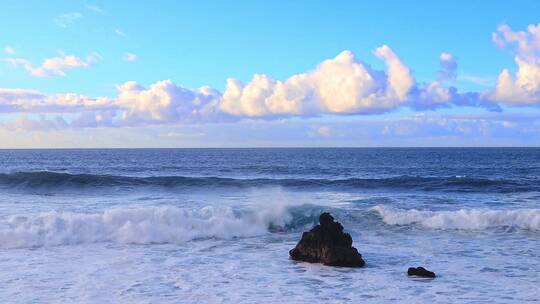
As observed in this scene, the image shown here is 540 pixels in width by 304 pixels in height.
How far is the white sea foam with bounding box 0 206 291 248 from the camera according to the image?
18.3 m

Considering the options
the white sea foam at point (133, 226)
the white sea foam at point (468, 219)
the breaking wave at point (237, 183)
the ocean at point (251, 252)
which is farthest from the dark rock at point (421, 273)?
the breaking wave at point (237, 183)

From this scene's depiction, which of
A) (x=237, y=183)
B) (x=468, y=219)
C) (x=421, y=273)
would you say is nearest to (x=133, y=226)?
(x=421, y=273)

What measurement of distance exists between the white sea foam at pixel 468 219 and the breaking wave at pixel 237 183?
48.8 feet

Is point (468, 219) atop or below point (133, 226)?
atop

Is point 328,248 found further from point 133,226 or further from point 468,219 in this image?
point 468,219

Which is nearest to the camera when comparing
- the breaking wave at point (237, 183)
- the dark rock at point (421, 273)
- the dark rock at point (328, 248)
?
the dark rock at point (421, 273)

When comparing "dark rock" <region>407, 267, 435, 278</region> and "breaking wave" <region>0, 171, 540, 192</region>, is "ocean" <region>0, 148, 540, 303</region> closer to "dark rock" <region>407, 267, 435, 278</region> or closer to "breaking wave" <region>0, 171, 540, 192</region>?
"dark rock" <region>407, 267, 435, 278</region>

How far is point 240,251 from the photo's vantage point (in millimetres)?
17141

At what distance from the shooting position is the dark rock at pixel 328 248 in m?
14.8

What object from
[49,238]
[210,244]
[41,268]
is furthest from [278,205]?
[41,268]

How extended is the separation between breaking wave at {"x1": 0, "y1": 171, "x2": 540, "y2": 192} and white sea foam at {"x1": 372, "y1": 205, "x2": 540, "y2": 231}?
14874 mm

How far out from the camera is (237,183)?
42250 millimetres

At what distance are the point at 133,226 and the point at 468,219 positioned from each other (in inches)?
538

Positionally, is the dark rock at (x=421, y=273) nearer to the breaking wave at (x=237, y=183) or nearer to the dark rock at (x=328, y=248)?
the dark rock at (x=328, y=248)
